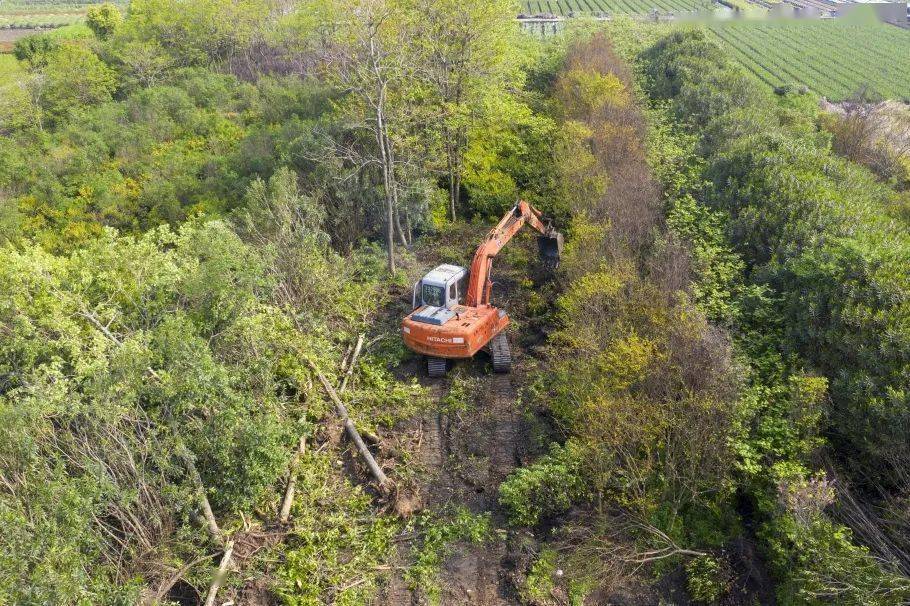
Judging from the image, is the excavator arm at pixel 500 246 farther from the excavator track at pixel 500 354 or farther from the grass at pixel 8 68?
the grass at pixel 8 68

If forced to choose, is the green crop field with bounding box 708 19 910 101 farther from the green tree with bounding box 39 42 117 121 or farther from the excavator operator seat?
the green tree with bounding box 39 42 117 121

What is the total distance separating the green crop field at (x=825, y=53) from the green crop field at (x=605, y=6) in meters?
5.34

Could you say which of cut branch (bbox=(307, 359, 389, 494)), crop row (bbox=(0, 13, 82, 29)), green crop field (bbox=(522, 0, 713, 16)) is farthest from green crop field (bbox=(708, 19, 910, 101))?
crop row (bbox=(0, 13, 82, 29))

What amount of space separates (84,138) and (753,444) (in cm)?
3475

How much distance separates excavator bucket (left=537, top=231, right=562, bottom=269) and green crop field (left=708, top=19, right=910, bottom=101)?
29.7m

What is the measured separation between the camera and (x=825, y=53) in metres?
44.1

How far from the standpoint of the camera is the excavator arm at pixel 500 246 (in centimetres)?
1465

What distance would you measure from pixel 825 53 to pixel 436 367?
4565 cm

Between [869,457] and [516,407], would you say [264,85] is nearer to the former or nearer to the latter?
[516,407]

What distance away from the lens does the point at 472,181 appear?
23453mm

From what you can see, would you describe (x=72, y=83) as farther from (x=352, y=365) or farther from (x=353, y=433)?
(x=353, y=433)

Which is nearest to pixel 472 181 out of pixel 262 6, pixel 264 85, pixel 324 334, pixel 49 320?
pixel 324 334

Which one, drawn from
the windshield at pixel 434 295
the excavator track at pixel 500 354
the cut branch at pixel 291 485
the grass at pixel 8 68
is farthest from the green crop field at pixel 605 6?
the cut branch at pixel 291 485

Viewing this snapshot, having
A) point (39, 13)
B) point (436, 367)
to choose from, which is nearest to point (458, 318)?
point (436, 367)
